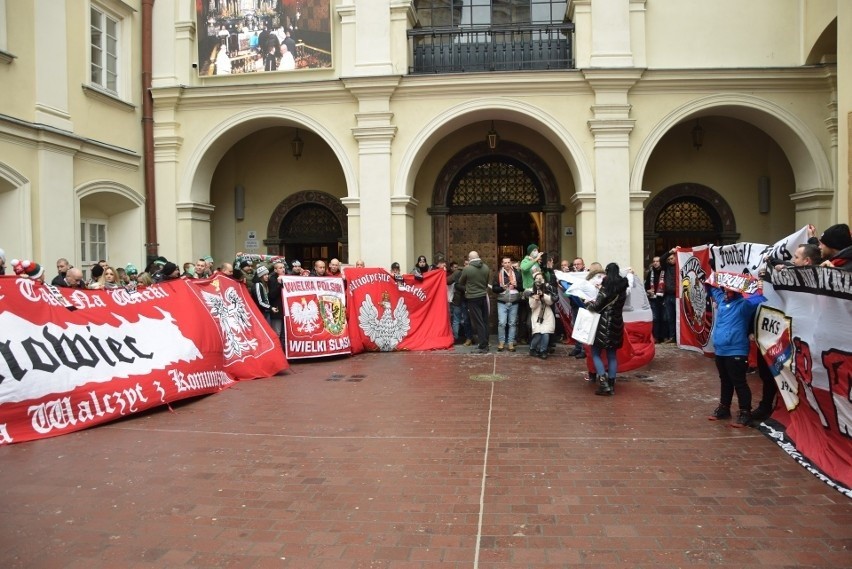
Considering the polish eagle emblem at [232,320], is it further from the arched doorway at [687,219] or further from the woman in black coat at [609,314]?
the arched doorway at [687,219]

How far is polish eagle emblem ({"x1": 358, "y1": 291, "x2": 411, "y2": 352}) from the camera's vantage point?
11.9 meters

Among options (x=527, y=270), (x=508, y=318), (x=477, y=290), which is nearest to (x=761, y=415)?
(x=527, y=270)

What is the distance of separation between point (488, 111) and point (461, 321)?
4535 millimetres

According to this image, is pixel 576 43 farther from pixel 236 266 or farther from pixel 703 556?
pixel 703 556

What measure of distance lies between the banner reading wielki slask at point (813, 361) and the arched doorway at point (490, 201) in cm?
954

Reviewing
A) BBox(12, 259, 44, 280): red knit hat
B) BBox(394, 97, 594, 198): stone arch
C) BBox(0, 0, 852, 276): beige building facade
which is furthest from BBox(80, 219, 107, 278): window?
BBox(394, 97, 594, 198): stone arch

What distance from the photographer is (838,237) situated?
5363mm

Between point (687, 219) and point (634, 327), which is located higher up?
point (687, 219)

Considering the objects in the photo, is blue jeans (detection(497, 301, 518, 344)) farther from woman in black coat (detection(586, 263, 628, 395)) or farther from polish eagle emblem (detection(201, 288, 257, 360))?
polish eagle emblem (detection(201, 288, 257, 360))

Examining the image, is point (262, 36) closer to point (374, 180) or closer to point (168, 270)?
point (374, 180)

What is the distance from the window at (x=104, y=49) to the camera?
41.9 feet

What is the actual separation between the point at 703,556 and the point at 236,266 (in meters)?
8.62

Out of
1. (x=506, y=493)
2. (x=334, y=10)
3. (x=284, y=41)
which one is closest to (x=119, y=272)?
(x=284, y=41)

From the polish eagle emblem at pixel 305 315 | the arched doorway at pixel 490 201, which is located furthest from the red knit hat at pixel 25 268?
the arched doorway at pixel 490 201
